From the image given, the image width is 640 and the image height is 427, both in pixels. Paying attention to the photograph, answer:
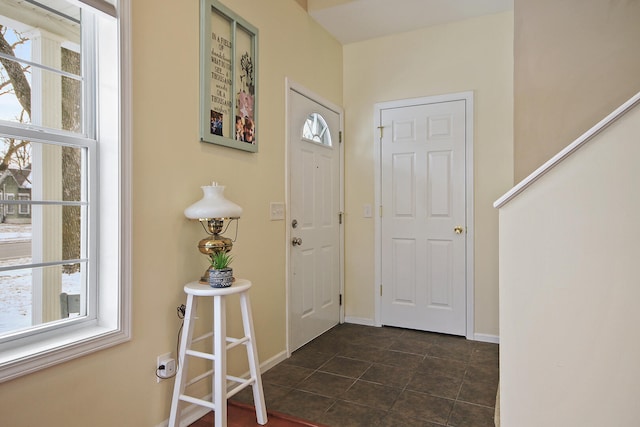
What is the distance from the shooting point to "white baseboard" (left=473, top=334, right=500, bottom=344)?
10.8 feet

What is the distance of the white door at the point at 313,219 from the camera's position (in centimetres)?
304

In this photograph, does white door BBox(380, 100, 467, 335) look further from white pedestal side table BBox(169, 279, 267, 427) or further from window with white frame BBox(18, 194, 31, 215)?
window with white frame BBox(18, 194, 31, 215)

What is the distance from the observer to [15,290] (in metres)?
1.48

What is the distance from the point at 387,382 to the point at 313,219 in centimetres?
136

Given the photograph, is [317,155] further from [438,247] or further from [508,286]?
[508,286]

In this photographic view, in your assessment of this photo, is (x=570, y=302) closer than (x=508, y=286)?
Yes

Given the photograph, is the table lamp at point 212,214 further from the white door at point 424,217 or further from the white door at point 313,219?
the white door at point 424,217

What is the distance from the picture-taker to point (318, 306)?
11.2 feet

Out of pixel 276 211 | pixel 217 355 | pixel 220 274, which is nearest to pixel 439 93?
pixel 276 211

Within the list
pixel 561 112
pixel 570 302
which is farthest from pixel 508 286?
pixel 561 112

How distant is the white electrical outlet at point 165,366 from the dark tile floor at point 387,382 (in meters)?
0.55

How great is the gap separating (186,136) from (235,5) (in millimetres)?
915

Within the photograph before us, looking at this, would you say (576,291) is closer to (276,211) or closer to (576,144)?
(576,144)

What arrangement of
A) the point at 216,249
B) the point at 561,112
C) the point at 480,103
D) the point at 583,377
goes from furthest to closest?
1. the point at 480,103
2. the point at 561,112
3. the point at 216,249
4. the point at 583,377
